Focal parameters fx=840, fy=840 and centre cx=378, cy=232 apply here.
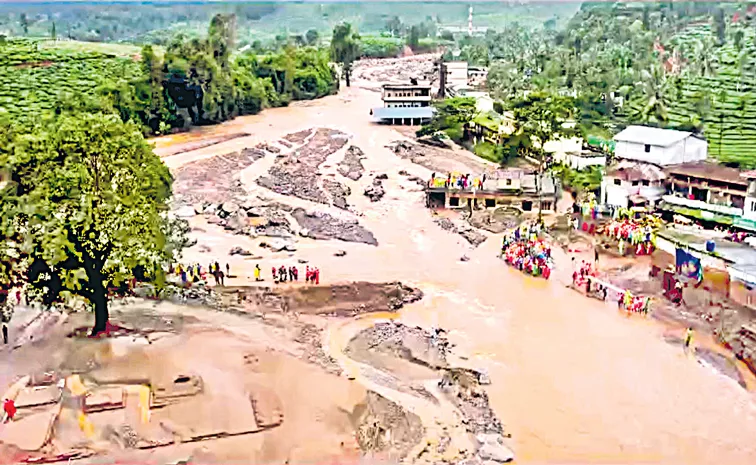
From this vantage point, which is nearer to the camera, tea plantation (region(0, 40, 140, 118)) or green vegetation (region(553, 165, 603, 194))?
green vegetation (region(553, 165, 603, 194))

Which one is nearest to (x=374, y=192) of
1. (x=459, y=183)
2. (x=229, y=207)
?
(x=459, y=183)

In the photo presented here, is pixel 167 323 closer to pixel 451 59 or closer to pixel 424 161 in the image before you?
pixel 424 161

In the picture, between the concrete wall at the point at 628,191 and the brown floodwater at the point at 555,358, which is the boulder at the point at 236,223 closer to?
the brown floodwater at the point at 555,358

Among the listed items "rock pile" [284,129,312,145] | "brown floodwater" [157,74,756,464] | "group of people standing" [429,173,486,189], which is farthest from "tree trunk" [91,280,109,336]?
"rock pile" [284,129,312,145]

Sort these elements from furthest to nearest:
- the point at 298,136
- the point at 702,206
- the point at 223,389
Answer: the point at 298,136 < the point at 702,206 < the point at 223,389

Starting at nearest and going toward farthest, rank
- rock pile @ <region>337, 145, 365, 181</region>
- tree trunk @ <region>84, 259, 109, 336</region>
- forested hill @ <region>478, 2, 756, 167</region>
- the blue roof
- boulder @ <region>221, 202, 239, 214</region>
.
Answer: tree trunk @ <region>84, 259, 109, 336</region> → boulder @ <region>221, 202, 239, 214</region> → rock pile @ <region>337, 145, 365, 181</region> → forested hill @ <region>478, 2, 756, 167</region> → the blue roof

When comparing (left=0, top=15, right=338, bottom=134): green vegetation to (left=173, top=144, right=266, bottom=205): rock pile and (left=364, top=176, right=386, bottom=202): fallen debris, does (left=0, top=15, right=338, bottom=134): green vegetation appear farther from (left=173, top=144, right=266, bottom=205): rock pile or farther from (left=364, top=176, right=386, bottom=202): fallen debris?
(left=364, top=176, right=386, bottom=202): fallen debris

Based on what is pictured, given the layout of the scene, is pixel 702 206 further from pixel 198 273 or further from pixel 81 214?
pixel 81 214
